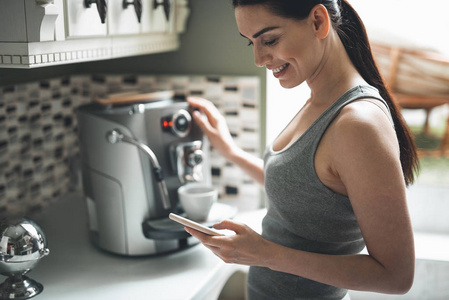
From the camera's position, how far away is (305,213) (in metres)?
0.99

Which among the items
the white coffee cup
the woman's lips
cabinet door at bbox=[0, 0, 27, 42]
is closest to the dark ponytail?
the woman's lips

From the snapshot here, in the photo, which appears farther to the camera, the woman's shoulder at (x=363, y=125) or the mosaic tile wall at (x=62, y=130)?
the mosaic tile wall at (x=62, y=130)

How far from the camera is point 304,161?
96cm

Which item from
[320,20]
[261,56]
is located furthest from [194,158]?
[320,20]

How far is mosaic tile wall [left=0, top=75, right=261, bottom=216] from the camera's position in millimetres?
1491

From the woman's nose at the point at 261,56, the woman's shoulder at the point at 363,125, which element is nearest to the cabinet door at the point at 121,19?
the woman's nose at the point at 261,56

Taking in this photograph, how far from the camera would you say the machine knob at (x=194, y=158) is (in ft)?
4.48

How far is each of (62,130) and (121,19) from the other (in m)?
0.62

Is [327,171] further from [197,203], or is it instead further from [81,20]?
[81,20]

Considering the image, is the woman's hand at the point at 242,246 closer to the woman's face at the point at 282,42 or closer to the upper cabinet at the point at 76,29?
the woman's face at the point at 282,42

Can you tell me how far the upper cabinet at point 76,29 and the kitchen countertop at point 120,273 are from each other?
52 cm

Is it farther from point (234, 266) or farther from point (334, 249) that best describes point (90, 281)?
point (334, 249)

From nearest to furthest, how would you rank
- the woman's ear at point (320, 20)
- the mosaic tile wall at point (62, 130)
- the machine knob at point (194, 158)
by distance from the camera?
the woman's ear at point (320, 20)
the machine knob at point (194, 158)
the mosaic tile wall at point (62, 130)

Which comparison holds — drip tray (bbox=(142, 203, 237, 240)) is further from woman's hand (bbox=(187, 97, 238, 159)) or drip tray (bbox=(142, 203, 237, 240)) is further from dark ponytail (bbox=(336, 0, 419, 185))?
dark ponytail (bbox=(336, 0, 419, 185))
